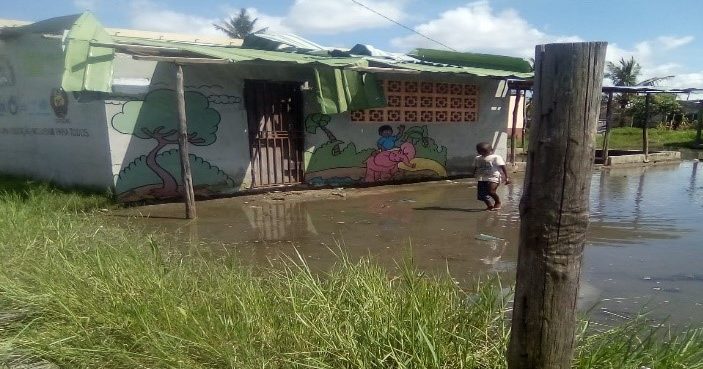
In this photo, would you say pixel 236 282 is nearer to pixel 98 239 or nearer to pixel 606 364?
pixel 98 239

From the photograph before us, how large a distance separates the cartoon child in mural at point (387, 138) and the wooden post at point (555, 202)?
372 inches

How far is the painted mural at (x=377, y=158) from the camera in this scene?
35.0ft

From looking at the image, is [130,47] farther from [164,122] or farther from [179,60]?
[164,122]

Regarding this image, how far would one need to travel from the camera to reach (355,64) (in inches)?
391

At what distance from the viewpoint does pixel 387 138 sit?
11.6 meters

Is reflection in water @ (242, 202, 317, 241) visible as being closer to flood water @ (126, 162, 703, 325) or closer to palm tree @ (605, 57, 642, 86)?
flood water @ (126, 162, 703, 325)

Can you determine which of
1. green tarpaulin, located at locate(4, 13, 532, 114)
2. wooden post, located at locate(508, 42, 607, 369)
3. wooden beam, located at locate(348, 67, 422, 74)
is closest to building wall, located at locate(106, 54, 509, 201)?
green tarpaulin, located at locate(4, 13, 532, 114)

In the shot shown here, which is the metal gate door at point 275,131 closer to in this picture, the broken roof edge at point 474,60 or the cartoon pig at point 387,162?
the cartoon pig at point 387,162

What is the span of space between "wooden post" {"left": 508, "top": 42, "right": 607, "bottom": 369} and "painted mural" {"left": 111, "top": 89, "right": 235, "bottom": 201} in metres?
7.66

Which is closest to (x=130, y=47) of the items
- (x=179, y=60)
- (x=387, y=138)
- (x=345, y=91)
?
(x=179, y=60)

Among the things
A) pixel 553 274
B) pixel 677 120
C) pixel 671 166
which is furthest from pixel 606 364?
pixel 677 120

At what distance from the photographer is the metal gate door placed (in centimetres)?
984

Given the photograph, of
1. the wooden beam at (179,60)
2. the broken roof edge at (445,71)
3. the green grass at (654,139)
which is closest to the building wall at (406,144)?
the broken roof edge at (445,71)

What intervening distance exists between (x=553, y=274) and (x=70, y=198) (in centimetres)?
766
